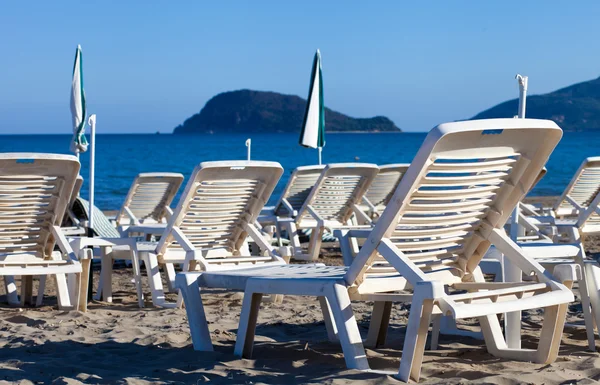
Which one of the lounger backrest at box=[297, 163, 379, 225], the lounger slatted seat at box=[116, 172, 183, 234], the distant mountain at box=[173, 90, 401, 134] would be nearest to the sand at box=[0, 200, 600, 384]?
the lounger backrest at box=[297, 163, 379, 225]

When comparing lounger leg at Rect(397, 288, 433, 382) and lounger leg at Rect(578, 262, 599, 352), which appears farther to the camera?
lounger leg at Rect(578, 262, 599, 352)

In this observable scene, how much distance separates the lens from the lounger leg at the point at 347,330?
11.2 ft

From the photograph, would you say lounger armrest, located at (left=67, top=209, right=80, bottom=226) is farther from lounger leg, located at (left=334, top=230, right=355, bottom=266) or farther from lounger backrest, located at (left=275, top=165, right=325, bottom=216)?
lounger leg, located at (left=334, top=230, right=355, bottom=266)

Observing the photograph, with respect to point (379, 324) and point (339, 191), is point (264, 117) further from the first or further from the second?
point (379, 324)

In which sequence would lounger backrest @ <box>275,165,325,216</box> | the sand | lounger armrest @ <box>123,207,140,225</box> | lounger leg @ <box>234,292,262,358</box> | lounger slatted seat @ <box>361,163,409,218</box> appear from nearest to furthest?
the sand
lounger leg @ <box>234,292,262,358</box>
lounger armrest @ <box>123,207,140,225</box>
lounger backrest @ <box>275,165,325,216</box>
lounger slatted seat @ <box>361,163,409,218</box>

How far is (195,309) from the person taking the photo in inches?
157

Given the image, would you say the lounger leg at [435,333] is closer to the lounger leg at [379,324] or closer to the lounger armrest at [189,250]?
the lounger leg at [379,324]

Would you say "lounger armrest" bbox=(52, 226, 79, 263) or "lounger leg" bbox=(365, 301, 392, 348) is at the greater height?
"lounger armrest" bbox=(52, 226, 79, 263)

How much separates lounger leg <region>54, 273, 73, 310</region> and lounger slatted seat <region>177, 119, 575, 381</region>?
1.82m

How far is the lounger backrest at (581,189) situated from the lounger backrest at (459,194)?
6.22 metres

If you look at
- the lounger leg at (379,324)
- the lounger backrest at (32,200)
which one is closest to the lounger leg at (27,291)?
the lounger backrest at (32,200)

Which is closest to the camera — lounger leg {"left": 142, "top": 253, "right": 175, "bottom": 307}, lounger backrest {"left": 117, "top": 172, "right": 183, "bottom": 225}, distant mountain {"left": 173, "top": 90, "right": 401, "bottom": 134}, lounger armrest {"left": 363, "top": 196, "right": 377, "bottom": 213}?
lounger leg {"left": 142, "top": 253, "right": 175, "bottom": 307}

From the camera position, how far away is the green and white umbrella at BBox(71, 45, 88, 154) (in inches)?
311

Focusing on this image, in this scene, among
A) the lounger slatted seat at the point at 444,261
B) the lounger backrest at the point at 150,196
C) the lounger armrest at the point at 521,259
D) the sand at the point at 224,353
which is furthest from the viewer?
the lounger backrest at the point at 150,196
